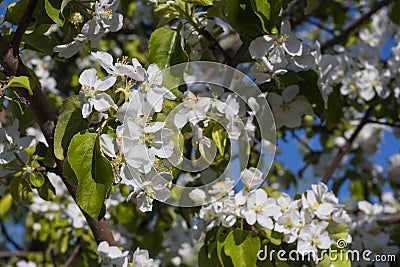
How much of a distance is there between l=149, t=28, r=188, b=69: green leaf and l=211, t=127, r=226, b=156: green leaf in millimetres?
184

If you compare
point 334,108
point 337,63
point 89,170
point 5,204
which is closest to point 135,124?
point 89,170

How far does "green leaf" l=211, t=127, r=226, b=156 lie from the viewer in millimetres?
1412

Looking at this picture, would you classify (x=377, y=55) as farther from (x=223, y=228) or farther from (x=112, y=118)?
(x=112, y=118)

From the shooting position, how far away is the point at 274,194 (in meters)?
1.57

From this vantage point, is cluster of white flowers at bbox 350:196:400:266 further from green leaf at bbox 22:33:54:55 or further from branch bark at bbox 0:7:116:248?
green leaf at bbox 22:33:54:55

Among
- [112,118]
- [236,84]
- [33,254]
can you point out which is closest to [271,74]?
[236,84]

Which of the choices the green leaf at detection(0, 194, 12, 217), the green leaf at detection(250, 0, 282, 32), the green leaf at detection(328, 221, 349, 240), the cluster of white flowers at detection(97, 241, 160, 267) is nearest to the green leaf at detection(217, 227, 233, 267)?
the cluster of white flowers at detection(97, 241, 160, 267)

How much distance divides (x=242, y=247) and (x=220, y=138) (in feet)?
0.84

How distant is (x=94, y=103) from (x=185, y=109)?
0.32 meters

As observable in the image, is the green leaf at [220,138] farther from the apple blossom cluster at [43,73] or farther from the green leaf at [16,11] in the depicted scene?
the apple blossom cluster at [43,73]

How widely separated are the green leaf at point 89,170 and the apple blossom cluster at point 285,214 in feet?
1.33

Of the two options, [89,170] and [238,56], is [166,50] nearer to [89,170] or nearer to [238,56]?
[238,56]

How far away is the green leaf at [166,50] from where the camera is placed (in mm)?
1380

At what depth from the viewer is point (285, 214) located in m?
1.45
